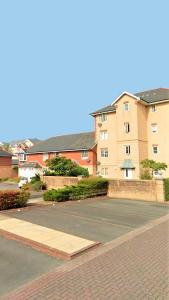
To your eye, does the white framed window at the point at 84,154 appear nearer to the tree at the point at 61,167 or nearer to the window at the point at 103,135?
the window at the point at 103,135

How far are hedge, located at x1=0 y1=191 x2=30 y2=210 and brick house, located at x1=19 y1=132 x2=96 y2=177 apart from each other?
25557 millimetres

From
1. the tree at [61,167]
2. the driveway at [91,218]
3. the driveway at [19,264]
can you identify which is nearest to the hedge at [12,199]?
the driveway at [91,218]

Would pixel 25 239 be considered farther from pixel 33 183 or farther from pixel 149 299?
pixel 33 183

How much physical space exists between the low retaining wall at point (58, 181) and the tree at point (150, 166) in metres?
11.8

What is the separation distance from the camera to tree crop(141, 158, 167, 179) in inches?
1351

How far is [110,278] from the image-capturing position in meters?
7.48

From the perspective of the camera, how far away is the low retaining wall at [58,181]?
29.7 m

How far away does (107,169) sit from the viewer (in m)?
43.0

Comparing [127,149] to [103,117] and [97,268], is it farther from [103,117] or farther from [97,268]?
[97,268]

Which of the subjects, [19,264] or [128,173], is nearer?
[19,264]

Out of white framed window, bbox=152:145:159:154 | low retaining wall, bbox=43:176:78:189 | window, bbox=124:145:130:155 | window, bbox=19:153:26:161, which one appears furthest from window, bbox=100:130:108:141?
window, bbox=19:153:26:161

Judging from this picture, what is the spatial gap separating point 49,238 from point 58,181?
20.6 meters

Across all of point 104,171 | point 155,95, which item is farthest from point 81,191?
point 155,95

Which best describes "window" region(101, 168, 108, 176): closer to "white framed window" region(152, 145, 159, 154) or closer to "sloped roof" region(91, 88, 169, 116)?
"white framed window" region(152, 145, 159, 154)
